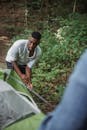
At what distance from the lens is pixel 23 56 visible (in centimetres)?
698

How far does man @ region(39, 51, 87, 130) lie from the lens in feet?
3.72

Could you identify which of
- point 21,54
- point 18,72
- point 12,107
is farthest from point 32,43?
point 12,107

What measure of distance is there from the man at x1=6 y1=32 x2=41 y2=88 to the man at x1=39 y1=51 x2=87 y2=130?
5.37 meters

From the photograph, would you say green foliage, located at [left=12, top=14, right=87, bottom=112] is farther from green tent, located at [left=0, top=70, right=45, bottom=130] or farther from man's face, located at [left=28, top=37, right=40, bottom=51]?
green tent, located at [left=0, top=70, right=45, bottom=130]

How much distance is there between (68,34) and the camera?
11.0 m

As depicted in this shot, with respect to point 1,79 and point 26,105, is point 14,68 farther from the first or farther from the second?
point 26,105

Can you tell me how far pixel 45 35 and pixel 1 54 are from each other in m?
1.33

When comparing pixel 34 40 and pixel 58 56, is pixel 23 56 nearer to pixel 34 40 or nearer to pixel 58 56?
pixel 34 40

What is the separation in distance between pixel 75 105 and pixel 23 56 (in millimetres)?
5861

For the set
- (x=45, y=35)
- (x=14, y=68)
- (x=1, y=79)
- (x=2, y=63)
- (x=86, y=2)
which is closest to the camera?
(x=1, y=79)

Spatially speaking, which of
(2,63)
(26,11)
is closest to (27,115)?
(2,63)

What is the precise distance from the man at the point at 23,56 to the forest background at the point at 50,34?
2.34 feet

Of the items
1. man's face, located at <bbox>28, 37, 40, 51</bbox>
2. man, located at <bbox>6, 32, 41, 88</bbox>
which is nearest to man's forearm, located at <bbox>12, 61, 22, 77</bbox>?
man, located at <bbox>6, 32, 41, 88</bbox>

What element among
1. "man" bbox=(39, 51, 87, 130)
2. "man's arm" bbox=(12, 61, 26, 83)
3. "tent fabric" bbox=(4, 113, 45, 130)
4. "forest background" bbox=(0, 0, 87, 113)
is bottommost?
"forest background" bbox=(0, 0, 87, 113)
